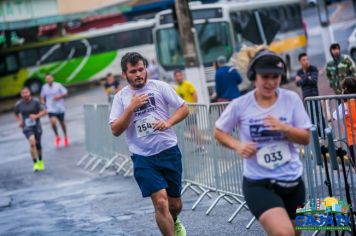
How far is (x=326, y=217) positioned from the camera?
7945 mm

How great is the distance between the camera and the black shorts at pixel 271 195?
634cm

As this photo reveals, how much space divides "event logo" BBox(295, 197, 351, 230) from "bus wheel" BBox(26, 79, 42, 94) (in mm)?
38754

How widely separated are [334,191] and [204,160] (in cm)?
380

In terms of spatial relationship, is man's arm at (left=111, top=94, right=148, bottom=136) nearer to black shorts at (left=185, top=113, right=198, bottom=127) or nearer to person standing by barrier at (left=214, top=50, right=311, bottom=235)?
person standing by barrier at (left=214, top=50, right=311, bottom=235)

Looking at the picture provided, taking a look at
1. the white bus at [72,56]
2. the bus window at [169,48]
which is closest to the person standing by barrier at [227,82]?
the bus window at [169,48]

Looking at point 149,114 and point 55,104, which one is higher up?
point 149,114

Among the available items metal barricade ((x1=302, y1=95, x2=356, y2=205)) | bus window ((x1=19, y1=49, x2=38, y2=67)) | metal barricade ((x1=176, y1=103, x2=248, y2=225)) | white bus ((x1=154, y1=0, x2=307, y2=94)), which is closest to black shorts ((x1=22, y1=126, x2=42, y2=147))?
metal barricade ((x1=176, y1=103, x2=248, y2=225))

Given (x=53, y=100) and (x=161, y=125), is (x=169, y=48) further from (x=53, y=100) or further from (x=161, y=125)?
(x=161, y=125)

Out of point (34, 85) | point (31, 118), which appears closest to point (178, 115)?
point (31, 118)

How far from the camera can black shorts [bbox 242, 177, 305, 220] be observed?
6.34 metres

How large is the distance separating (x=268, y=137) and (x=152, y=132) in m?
2.15

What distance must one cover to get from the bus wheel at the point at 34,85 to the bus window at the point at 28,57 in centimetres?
89

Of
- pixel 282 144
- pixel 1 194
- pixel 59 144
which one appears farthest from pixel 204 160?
pixel 59 144

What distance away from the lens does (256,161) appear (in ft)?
21.2
